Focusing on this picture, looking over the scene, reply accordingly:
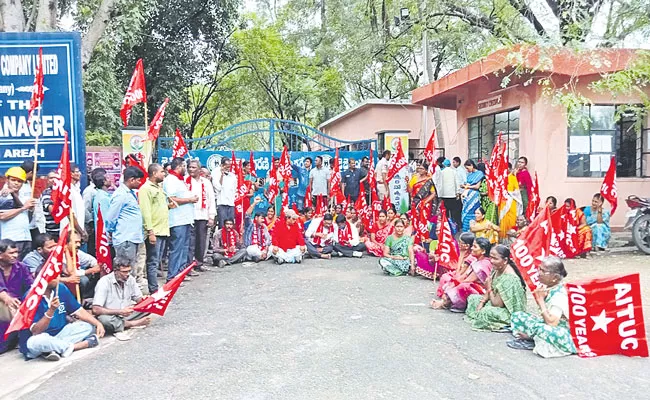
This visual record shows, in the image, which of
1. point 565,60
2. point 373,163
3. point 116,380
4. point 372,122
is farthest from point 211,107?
point 116,380

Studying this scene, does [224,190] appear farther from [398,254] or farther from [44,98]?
[44,98]

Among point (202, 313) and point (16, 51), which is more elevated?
point (16, 51)

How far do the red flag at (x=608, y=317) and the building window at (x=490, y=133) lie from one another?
7185 mm

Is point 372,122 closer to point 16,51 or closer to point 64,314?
point 16,51

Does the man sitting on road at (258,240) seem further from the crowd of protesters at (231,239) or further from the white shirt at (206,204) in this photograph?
the white shirt at (206,204)

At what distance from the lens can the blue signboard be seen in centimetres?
685

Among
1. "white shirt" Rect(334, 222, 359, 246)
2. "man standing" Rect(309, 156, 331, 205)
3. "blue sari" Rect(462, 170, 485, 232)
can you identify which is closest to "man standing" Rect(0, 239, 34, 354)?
"white shirt" Rect(334, 222, 359, 246)

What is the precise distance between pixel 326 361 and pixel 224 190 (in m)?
5.69

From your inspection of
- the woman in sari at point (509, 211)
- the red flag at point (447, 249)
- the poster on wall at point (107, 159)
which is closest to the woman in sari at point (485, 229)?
the woman in sari at point (509, 211)

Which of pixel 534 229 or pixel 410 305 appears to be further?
pixel 410 305

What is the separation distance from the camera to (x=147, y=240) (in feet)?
23.5

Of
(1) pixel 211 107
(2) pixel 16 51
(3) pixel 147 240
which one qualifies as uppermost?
(1) pixel 211 107

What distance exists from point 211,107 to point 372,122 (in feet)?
33.4

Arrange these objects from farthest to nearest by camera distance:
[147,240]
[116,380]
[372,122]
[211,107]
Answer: [211,107], [372,122], [147,240], [116,380]
